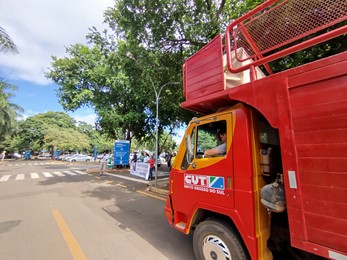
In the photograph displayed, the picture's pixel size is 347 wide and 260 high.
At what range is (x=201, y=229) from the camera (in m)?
2.99

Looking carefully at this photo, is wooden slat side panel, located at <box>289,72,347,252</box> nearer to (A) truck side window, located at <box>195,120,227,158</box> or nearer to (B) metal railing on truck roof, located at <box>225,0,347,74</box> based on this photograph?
(B) metal railing on truck roof, located at <box>225,0,347,74</box>

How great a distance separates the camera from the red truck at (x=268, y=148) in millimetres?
1817

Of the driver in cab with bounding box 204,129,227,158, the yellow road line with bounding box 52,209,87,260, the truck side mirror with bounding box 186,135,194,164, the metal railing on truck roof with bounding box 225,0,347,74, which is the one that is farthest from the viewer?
the yellow road line with bounding box 52,209,87,260

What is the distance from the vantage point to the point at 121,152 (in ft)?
64.0

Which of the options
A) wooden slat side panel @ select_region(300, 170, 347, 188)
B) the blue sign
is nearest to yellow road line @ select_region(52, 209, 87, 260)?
wooden slat side panel @ select_region(300, 170, 347, 188)

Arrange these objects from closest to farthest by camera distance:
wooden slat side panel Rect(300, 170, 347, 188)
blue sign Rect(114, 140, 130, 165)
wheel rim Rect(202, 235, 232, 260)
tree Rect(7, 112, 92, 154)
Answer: wooden slat side panel Rect(300, 170, 347, 188), wheel rim Rect(202, 235, 232, 260), blue sign Rect(114, 140, 130, 165), tree Rect(7, 112, 92, 154)

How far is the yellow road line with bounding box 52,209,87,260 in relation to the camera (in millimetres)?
3533

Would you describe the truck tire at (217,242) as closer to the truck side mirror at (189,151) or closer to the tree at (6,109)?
the truck side mirror at (189,151)

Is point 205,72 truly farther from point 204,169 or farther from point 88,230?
point 88,230

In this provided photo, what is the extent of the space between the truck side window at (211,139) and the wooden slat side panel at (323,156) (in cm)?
105

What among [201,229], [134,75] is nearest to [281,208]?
[201,229]

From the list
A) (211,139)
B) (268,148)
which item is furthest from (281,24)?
(211,139)

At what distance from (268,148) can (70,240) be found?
4.09 metres

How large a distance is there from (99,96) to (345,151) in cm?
2046
